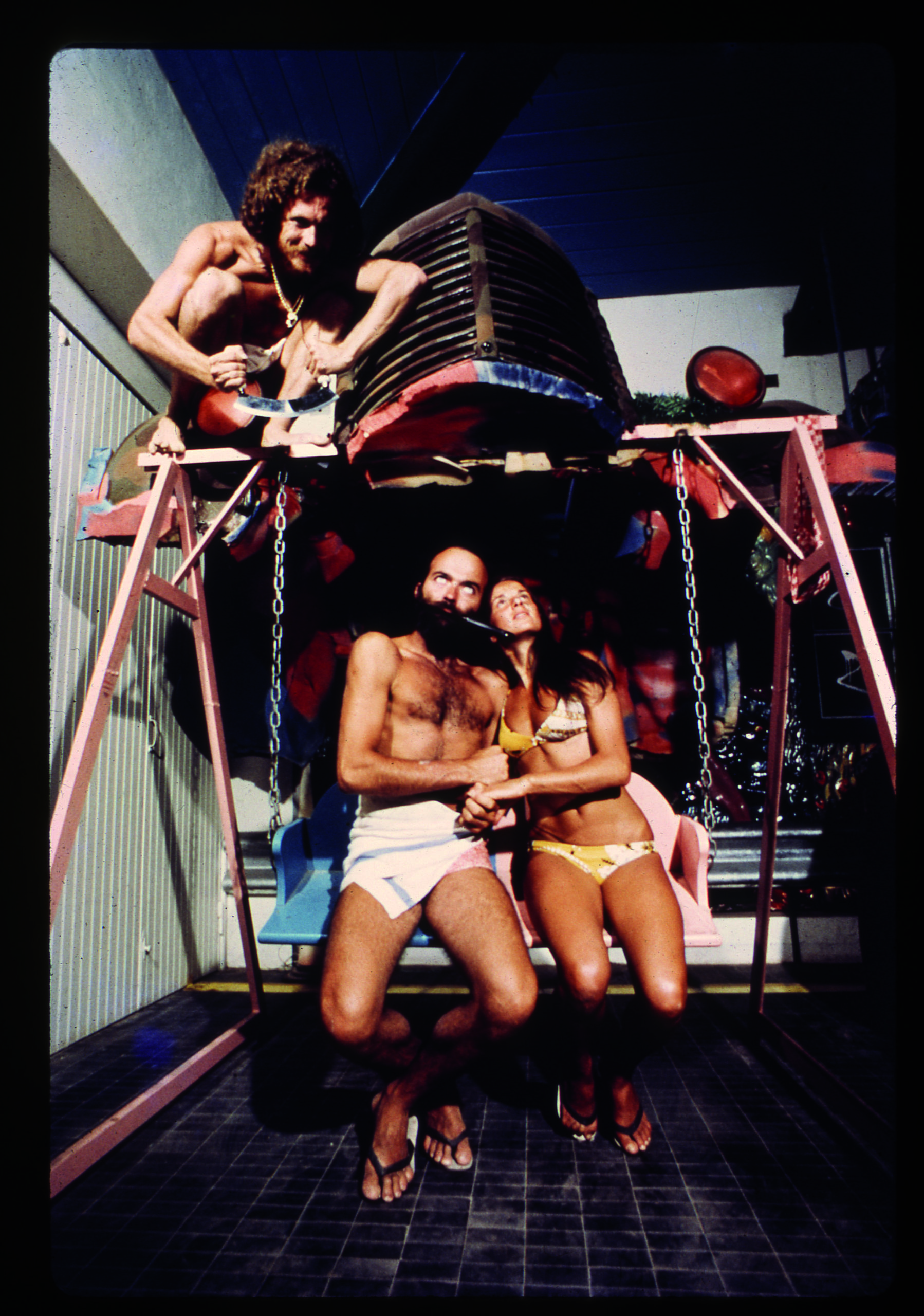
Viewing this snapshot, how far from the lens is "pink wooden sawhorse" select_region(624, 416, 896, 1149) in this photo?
2375 millimetres

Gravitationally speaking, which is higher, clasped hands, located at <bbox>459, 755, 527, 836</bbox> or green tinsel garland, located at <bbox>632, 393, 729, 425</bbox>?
green tinsel garland, located at <bbox>632, 393, 729, 425</bbox>

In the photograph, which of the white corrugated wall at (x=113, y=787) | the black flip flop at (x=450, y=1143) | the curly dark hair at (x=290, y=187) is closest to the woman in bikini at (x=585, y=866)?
the black flip flop at (x=450, y=1143)

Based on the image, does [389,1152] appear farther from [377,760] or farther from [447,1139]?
[377,760]

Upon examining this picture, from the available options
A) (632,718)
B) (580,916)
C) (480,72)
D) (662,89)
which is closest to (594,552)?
(632,718)

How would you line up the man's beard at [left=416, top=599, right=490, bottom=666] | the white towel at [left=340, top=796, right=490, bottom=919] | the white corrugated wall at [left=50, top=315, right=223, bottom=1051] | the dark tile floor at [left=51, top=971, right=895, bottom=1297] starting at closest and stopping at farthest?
the dark tile floor at [left=51, top=971, right=895, bottom=1297] < the white towel at [left=340, top=796, right=490, bottom=919] < the man's beard at [left=416, top=599, right=490, bottom=666] < the white corrugated wall at [left=50, top=315, right=223, bottom=1051]

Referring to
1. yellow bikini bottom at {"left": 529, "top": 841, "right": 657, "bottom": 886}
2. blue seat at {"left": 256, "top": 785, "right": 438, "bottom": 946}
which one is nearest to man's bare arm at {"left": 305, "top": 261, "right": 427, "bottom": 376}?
blue seat at {"left": 256, "top": 785, "right": 438, "bottom": 946}

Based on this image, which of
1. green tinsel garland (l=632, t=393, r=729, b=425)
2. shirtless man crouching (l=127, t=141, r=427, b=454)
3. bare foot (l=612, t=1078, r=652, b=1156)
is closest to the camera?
bare foot (l=612, t=1078, r=652, b=1156)

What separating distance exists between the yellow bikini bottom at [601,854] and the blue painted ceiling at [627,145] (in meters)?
4.00

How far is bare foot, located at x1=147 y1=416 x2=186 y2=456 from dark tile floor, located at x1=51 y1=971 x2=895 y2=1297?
2914 millimetres

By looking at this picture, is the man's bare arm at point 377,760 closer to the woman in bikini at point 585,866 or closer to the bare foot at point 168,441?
the woman in bikini at point 585,866

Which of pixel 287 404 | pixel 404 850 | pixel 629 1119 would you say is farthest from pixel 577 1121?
pixel 287 404

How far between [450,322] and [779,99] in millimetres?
3680

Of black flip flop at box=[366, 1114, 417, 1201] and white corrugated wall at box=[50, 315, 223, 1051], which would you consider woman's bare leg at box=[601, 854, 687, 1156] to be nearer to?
black flip flop at box=[366, 1114, 417, 1201]

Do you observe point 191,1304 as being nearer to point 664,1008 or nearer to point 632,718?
point 664,1008
